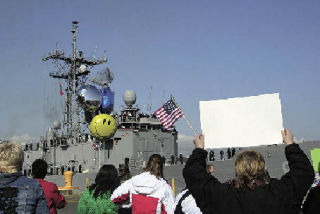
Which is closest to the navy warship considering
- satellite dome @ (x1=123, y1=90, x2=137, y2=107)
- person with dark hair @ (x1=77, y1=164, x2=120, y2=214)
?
satellite dome @ (x1=123, y1=90, x2=137, y2=107)

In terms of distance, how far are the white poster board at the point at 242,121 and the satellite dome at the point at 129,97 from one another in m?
26.0

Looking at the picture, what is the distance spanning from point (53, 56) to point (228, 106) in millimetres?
35967

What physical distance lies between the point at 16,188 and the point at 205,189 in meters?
1.66

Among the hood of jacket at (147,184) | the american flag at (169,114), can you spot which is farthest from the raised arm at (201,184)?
the american flag at (169,114)

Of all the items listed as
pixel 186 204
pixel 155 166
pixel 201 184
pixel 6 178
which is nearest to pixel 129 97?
pixel 155 166

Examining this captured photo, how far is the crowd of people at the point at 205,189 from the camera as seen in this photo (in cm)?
266

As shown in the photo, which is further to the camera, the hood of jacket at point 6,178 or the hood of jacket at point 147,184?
the hood of jacket at point 147,184

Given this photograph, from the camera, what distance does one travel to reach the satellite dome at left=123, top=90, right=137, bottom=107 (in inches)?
1155

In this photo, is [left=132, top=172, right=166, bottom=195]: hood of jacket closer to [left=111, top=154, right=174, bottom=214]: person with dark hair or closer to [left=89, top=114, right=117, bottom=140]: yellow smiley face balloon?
[left=111, top=154, right=174, bottom=214]: person with dark hair

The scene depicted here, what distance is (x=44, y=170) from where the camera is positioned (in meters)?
4.99

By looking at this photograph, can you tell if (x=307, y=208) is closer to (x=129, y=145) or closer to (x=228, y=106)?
(x=228, y=106)

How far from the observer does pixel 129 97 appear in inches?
1155

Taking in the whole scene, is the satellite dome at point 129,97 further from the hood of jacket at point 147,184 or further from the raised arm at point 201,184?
the raised arm at point 201,184

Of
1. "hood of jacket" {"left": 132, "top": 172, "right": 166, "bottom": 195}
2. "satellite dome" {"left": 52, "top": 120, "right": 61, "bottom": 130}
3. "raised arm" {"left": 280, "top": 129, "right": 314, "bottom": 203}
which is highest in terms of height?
"satellite dome" {"left": 52, "top": 120, "right": 61, "bottom": 130}
